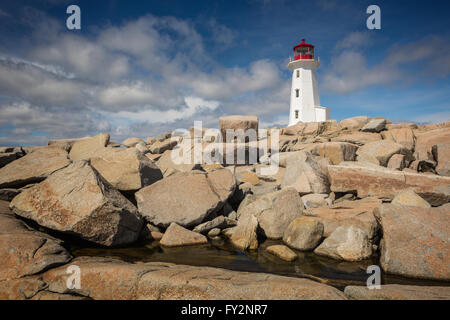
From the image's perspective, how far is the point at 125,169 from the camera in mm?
6699

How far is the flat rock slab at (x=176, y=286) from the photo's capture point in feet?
9.41

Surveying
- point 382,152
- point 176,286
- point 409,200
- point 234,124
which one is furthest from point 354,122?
point 176,286

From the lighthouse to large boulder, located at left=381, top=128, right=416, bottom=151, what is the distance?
615 inches

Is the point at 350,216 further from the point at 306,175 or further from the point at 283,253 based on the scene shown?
the point at 306,175

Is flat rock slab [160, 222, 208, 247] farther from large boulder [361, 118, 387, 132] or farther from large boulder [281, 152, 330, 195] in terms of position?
large boulder [361, 118, 387, 132]

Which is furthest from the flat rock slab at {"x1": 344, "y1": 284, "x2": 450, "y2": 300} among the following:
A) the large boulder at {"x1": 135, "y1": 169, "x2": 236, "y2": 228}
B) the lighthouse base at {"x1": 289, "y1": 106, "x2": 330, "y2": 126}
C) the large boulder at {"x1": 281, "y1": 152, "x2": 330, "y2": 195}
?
the lighthouse base at {"x1": 289, "y1": 106, "x2": 330, "y2": 126}

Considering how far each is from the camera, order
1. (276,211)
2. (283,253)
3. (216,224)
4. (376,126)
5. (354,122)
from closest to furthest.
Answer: (283,253)
(276,211)
(216,224)
(376,126)
(354,122)

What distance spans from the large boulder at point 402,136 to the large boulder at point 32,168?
13994 millimetres

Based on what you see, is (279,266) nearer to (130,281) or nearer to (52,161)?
(130,281)

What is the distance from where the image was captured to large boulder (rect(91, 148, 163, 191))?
6.51 m

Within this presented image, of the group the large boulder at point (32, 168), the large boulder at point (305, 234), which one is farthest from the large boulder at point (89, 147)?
the large boulder at point (305, 234)

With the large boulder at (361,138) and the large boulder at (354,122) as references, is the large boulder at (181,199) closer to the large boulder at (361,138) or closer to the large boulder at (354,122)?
the large boulder at (361,138)

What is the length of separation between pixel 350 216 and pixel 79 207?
19.3 feet
